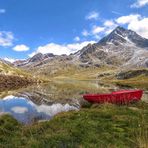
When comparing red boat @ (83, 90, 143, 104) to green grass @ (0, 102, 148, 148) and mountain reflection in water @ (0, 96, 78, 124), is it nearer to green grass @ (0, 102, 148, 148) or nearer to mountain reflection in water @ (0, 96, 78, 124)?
mountain reflection in water @ (0, 96, 78, 124)

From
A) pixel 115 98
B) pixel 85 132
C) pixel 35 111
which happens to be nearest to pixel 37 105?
pixel 35 111

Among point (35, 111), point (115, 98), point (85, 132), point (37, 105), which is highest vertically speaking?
point (115, 98)

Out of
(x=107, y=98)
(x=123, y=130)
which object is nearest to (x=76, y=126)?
(x=123, y=130)

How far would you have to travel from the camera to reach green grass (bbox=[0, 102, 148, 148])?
15820 mm

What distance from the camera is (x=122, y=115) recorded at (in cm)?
2423

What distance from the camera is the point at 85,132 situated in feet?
60.6

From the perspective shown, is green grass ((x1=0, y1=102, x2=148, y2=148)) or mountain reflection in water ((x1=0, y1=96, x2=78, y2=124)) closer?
green grass ((x1=0, y1=102, x2=148, y2=148))

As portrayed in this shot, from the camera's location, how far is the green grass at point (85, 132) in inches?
623

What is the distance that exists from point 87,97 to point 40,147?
27.8 m

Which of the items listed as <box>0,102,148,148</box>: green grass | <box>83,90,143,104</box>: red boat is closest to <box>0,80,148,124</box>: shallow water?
<box>83,90,143,104</box>: red boat

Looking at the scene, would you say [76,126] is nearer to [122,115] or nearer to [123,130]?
[123,130]

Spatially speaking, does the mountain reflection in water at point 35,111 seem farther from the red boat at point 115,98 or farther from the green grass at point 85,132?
the green grass at point 85,132

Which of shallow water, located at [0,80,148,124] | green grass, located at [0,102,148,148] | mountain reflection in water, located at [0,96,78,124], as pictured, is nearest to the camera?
green grass, located at [0,102,148,148]

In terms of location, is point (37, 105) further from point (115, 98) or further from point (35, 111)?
point (115, 98)
